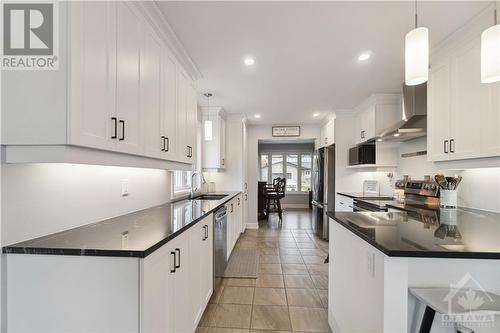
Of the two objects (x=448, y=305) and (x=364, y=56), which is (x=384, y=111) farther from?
(x=448, y=305)

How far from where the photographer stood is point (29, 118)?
105cm

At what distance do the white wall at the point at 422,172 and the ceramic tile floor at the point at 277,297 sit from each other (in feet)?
5.15

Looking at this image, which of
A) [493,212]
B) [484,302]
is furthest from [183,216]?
[493,212]

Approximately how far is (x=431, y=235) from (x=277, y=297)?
175 cm

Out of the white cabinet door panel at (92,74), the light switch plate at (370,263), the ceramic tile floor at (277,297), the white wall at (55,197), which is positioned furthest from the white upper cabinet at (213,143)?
the light switch plate at (370,263)

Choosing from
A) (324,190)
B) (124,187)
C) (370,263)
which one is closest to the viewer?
(370,263)

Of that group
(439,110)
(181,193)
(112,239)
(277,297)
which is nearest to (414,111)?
(439,110)

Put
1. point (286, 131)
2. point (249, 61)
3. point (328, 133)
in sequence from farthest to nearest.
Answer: point (286, 131) → point (328, 133) → point (249, 61)

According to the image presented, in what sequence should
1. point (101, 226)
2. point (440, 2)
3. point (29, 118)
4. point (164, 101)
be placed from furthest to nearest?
point (164, 101), point (440, 2), point (101, 226), point (29, 118)

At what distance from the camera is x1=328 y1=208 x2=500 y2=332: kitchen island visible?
111 centimetres

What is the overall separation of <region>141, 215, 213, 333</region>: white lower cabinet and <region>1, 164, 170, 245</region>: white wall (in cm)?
62

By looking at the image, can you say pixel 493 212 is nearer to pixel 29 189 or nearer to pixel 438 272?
pixel 438 272

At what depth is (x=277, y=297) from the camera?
2566 mm

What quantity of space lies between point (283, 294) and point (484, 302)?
1.86 meters
